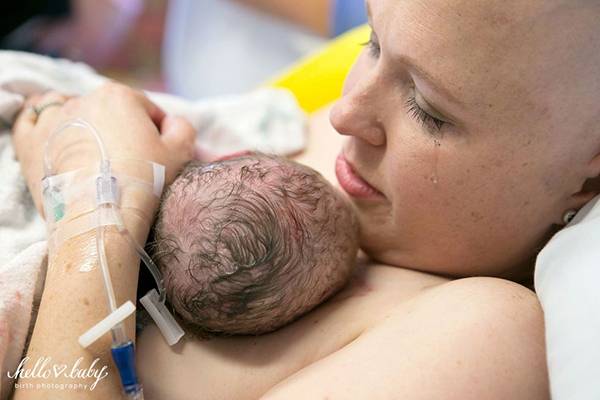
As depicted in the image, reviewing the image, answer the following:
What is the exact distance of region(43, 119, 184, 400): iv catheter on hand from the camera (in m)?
0.92

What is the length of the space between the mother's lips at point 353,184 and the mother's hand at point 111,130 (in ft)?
1.00

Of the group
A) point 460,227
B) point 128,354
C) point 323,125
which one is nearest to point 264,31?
point 323,125

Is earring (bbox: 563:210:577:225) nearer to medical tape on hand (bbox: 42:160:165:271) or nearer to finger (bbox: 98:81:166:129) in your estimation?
medical tape on hand (bbox: 42:160:165:271)

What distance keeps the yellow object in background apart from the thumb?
2.08ft

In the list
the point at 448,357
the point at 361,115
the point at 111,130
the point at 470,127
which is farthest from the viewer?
the point at 111,130

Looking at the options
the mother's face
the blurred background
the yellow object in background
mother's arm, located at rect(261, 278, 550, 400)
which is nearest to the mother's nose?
the mother's face

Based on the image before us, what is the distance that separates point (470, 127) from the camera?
99 centimetres

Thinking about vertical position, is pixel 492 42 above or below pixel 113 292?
above

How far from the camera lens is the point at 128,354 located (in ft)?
3.02

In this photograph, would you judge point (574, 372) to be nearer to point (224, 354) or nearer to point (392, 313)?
point (392, 313)

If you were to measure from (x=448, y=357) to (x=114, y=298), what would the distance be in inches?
19.2

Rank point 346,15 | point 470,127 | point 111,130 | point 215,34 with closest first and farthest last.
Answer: point 470,127
point 111,130
point 346,15
point 215,34

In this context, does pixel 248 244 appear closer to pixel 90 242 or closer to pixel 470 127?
pixel 90 242

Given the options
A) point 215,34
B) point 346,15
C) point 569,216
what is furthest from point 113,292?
point 215,34
